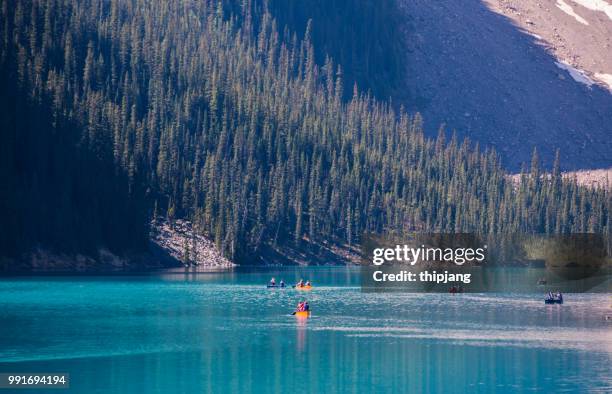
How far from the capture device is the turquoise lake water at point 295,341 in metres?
56.9

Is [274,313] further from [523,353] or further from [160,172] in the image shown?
[160,172]

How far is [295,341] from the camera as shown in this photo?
240ft

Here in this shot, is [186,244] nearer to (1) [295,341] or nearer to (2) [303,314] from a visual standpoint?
(2) [303,314]

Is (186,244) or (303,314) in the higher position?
(186,244)

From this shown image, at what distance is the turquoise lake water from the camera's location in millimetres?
56875

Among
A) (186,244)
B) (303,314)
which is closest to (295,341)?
(303,314)

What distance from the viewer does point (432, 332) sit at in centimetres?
7969

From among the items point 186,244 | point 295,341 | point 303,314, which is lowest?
point 295,341

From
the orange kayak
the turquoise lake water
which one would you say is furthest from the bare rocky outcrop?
the orange kayak

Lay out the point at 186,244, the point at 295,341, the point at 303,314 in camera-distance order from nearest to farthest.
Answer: the point at 295,341
the point at 303,314
the point at 186,244

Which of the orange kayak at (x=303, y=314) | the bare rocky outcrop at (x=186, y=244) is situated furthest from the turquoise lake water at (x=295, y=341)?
the bare rocky outcrop at (x=186, y=244)

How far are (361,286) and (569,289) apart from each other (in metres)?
28.6

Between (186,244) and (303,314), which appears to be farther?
(186,244)

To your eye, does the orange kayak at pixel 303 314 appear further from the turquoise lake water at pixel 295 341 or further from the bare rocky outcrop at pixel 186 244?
the bare rocky outcrop at pixel 186 244
